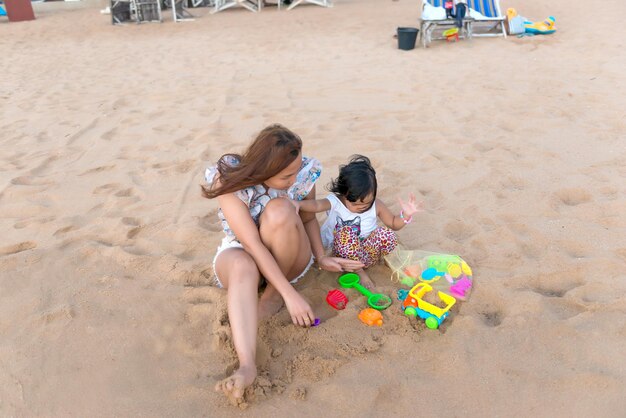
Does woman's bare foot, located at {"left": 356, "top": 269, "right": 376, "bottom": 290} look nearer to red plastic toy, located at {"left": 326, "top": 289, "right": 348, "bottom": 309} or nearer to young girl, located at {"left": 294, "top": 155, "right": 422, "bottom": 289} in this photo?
young girl, located at {"left": 294, "top": 155, "right": 422, "bottom": 289}

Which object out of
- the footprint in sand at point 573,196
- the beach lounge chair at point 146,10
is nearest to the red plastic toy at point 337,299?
the footprint in sand at point 573,196

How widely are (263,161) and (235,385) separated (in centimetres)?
84

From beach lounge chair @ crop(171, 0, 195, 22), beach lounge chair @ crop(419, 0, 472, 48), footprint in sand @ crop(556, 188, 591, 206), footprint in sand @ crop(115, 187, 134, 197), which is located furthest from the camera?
beach lounge chair @ crop(171, 0, 195, 22)

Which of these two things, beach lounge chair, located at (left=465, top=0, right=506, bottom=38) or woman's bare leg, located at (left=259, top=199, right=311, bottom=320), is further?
beach lounge chair, located at (left=465, top=0, right=506, bottom=38)

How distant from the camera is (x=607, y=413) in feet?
5.40

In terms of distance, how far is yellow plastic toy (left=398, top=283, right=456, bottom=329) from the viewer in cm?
207

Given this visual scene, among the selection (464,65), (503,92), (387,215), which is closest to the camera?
(387,215)

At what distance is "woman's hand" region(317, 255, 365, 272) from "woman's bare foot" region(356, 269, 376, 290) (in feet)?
0.17

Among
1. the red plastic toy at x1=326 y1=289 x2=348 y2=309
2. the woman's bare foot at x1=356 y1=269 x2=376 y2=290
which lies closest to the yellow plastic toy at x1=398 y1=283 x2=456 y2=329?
the woman's bare foot at x1=356 y1=269 x2=376 y2=290

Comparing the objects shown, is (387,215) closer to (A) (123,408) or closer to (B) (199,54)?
(A) (123,408)

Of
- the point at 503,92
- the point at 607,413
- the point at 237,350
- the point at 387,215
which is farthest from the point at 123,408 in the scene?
the point at 503,92

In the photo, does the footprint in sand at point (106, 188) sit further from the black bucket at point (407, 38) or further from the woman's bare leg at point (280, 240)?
the black bucket at point (407, 38)

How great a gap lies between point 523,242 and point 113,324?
2.02m

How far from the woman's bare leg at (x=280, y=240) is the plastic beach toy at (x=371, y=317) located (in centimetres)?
37
